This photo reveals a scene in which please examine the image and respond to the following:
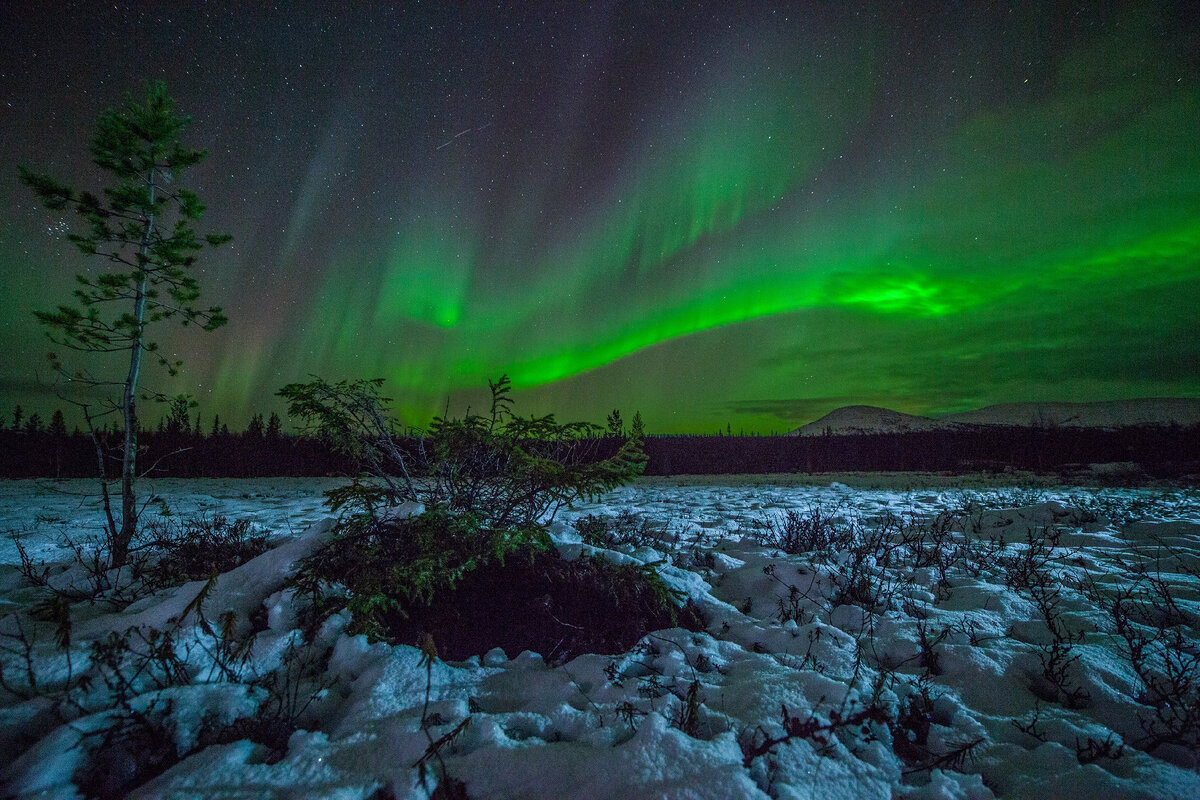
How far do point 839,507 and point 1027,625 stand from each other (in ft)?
20.5

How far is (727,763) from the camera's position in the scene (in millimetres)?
1857

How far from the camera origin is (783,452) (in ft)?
103

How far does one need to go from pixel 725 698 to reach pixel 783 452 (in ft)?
102

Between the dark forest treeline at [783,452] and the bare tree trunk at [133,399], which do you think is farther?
the dark forest treeline at [783,452]

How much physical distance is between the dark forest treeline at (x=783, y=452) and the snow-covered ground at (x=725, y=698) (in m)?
17.2

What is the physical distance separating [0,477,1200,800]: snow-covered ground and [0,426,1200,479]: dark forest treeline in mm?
17210

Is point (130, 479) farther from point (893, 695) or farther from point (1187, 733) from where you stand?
point (1187, 733)

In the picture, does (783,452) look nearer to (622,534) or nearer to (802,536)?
(802,536)

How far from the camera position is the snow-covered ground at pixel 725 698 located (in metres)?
1.86

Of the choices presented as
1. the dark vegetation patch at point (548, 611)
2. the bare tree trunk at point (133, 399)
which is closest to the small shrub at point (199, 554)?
the bare tree trunk at point (133, 399)

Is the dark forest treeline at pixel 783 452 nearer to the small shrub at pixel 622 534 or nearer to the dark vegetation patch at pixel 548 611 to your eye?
the small shrub at pixel 622 534

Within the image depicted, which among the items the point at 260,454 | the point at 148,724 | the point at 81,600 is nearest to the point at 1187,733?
the point at 148,724

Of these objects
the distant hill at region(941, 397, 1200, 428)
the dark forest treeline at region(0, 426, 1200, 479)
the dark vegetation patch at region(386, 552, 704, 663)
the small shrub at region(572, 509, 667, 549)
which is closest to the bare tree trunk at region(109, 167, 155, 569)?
the dark vegetation patch at region(386, 552, 704, 663)

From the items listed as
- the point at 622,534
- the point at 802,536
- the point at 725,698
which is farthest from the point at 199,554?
the point at 802,536
